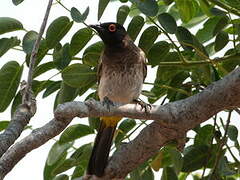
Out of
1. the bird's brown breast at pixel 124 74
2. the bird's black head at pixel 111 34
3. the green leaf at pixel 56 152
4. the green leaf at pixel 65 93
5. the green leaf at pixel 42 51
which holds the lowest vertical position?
the green leaf at pixel 56 152

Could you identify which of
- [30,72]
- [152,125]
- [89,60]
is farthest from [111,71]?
[30,72]

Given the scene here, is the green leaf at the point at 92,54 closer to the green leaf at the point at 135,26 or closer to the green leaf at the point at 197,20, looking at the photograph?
the green leaf at the point at 135,26

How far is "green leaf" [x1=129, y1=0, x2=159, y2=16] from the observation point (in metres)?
3.11

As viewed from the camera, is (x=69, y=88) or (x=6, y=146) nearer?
(x=6, y=146)

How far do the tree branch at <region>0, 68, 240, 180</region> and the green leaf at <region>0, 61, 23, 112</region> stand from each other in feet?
1.86

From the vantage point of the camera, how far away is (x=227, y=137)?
11.8 ft

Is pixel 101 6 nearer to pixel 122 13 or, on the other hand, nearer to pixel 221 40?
pixel 122 13

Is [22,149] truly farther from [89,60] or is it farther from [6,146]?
[89,60]

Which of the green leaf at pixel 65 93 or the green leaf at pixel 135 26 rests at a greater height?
the green leaf at pixel 135 26

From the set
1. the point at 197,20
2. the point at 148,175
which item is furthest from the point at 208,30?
the point at 148,175

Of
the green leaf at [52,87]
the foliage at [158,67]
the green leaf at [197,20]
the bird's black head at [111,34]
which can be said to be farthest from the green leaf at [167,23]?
the bird's black head at [111,34]

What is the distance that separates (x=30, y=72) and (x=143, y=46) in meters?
0.85

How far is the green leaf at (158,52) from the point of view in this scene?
3.35m

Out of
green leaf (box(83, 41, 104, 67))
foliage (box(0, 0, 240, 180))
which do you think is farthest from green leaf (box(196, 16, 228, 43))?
green leaf (box(83, 41, 104, 67))
